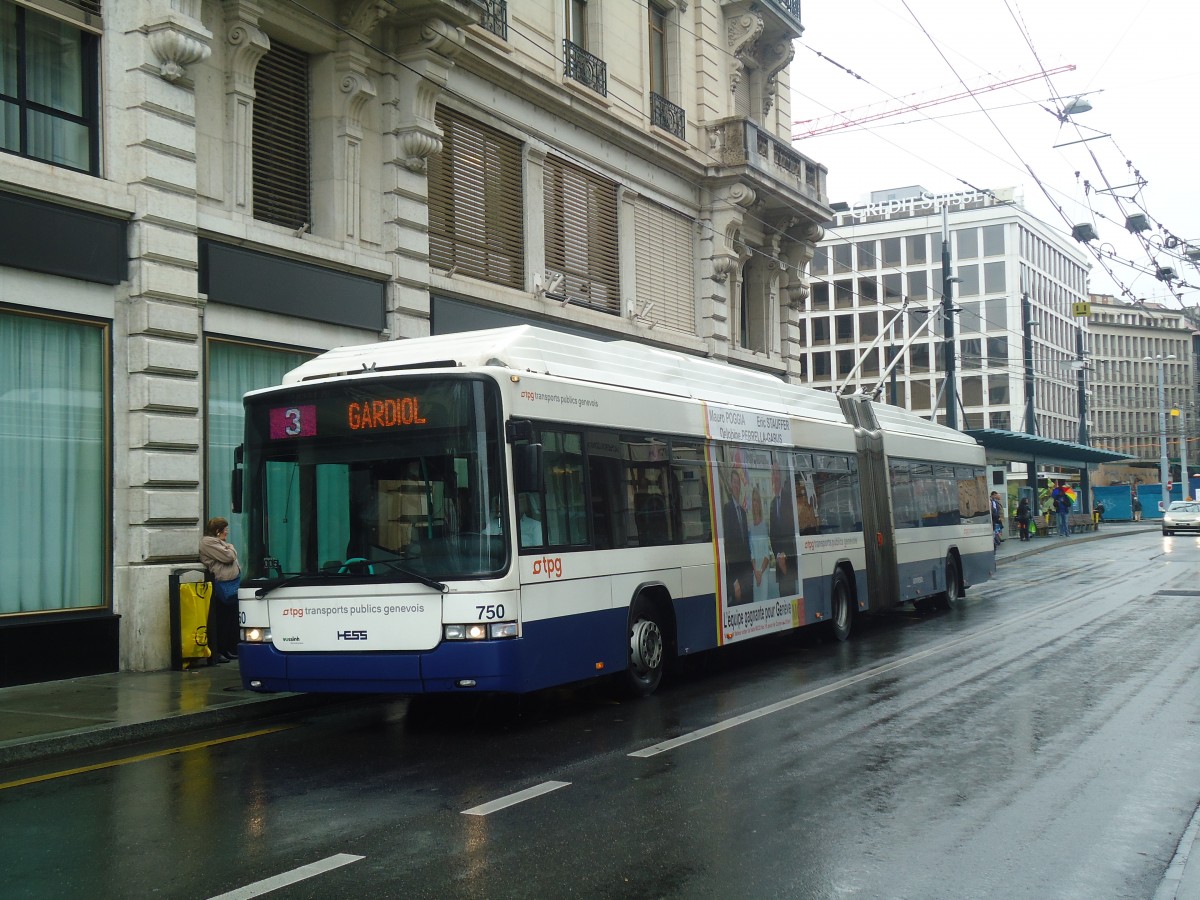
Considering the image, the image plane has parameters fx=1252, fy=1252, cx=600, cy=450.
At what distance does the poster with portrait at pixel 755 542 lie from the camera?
508 inches

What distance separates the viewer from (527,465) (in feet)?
30.2

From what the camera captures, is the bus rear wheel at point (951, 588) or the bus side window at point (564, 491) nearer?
the bus side window at point (564, 491)

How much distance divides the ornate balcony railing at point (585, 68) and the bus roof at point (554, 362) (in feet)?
31.9

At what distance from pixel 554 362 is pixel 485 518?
1.84m

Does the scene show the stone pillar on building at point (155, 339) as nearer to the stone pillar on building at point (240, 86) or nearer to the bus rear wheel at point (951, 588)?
the stone pillar on building at point (240, 86)

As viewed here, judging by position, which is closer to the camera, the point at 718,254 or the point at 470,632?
the point at 470,632

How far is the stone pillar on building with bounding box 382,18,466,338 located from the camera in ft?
57.4

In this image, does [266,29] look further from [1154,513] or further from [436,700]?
[1154,513]

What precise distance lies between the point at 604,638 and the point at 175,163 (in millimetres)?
7600

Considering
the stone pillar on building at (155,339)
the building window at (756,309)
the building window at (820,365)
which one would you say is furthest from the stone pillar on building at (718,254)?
the building window at (820,365)

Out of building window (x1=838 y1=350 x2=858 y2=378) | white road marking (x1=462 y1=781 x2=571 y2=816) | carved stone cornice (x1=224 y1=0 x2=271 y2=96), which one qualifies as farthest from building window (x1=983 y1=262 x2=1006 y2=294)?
white road marking (x1=462 y1=781 x2=571 y2=816)

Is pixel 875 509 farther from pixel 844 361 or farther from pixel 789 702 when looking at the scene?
pixel 844 361

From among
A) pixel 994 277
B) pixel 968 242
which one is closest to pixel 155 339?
pixel 994 277

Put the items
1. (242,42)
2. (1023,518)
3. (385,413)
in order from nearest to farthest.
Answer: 1. (385,413)
2. (242,42)
3. (1023,518)
